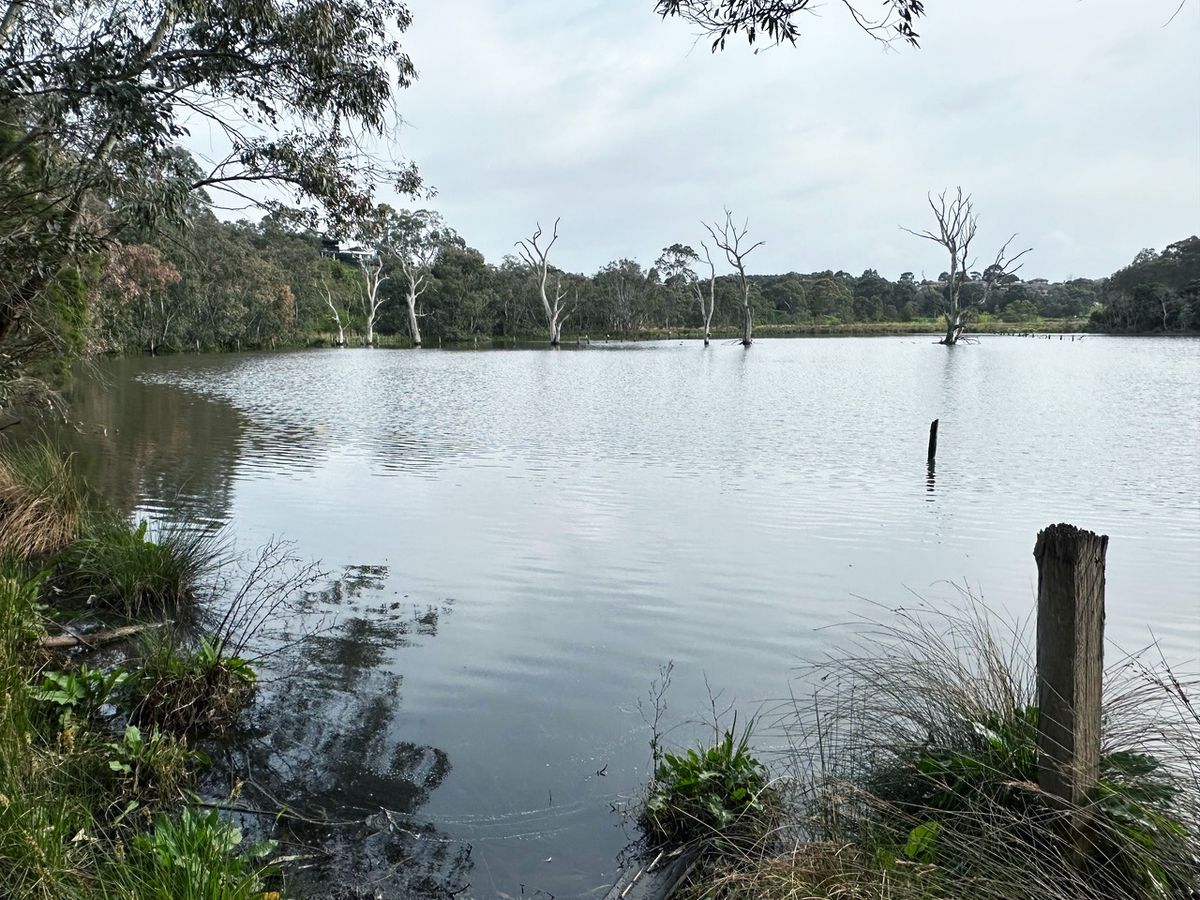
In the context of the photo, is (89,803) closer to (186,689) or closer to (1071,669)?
(186,689)

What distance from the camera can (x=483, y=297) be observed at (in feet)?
247

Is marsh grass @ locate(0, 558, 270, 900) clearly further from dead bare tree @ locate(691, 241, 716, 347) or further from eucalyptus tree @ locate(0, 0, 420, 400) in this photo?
dead bare tree @ locate(691, 241, 716, 347)

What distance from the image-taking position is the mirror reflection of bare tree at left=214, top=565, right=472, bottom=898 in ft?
11.0

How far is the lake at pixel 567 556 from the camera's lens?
407 centimetres

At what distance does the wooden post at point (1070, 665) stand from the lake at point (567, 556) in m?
1.77

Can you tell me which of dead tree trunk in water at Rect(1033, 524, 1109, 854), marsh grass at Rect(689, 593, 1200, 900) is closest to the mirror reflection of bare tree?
marsh grass at Rect(689, 593, 1200, 900)

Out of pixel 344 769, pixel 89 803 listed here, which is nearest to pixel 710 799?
pixel 344 769

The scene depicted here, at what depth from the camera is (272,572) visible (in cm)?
761

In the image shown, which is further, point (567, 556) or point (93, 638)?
point (567, 556)

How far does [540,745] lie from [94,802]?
204cm

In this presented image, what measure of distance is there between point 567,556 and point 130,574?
12.3ft

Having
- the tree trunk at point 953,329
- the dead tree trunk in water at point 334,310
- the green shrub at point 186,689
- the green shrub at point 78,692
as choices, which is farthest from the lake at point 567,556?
the dead tree trunk in water at point 334,310

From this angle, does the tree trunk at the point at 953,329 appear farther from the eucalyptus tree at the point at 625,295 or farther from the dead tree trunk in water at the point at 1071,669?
the dead tree trunk in water at the point at 1071,669

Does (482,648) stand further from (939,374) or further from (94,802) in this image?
(939,374)
